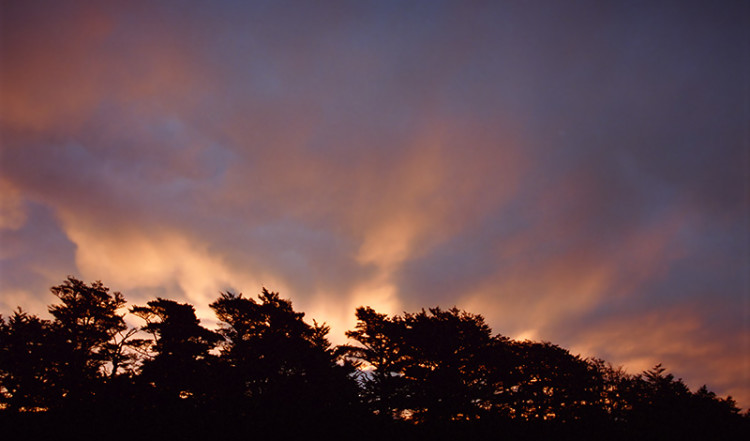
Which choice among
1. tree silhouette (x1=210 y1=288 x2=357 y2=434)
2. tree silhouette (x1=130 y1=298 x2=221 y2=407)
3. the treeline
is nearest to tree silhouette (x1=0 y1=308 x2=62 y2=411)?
the treeline

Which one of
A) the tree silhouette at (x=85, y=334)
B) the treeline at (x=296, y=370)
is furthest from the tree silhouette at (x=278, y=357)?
the tree silhouette at (x=85, y=334)

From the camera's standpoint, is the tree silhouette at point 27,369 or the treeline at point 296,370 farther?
the tree silhouette at point 27,369

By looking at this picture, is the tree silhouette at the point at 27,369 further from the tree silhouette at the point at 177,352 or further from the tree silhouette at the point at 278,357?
the tree silhouette at the point at 278,357

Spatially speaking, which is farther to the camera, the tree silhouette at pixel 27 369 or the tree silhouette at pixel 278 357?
the tree silhouette at pixel 27 369

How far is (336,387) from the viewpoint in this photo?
21.7 metres

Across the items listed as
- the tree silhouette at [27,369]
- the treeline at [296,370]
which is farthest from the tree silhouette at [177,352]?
the tree silhouette at [27,369]

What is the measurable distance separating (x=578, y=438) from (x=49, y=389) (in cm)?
4222

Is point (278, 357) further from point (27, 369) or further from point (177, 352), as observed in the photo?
point (27, 369)

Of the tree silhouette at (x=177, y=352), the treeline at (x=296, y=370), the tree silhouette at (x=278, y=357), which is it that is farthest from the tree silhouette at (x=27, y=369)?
the tree silhouette at (x=278, y=357)

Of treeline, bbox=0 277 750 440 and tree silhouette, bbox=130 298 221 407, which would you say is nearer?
treeline, bbox=0 277 750 440

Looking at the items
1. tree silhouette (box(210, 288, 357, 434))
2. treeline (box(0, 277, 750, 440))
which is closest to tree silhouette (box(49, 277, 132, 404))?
treeline (box(0, 277, 750, 440))

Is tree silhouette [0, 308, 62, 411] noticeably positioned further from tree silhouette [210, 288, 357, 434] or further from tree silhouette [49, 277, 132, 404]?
tree silhouette [210, 288, 357, 434]

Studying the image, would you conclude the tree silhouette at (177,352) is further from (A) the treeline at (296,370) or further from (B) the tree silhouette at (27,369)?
(B) the tree silhouette at (27,369)

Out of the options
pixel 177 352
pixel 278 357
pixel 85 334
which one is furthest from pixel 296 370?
pixel 85 334
